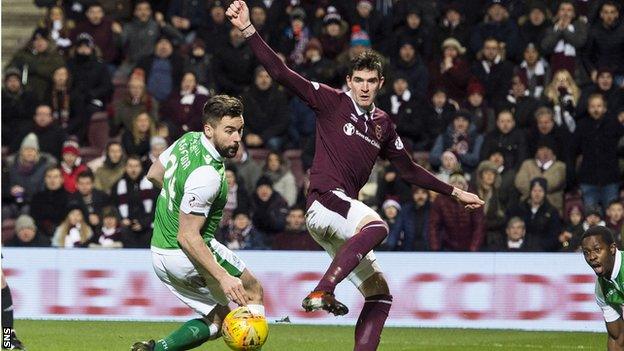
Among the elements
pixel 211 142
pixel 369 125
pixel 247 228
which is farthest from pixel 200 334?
pixel 247 228

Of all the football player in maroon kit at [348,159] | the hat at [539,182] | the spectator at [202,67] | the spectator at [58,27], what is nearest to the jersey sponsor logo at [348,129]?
the football player in maroon kit at [348,159]

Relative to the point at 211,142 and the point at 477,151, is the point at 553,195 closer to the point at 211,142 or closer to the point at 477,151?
the point at 477,151

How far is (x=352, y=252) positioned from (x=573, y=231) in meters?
8.12

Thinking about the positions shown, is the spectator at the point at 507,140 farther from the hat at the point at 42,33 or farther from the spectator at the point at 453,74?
the hat at the point at 42,33

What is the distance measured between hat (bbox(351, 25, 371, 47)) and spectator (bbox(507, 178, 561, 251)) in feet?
12.3

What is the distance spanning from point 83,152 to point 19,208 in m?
1.87

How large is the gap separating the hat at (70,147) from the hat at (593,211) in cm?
712

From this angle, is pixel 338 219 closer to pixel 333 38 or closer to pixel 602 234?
pixel 602 234

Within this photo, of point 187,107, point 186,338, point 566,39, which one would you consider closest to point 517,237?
point 566,39

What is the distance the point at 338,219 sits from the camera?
9297 mm

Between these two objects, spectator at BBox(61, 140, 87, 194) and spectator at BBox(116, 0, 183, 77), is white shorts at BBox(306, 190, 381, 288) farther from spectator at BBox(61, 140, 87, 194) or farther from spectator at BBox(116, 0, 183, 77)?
spectator at BBox(116, 0, 183, 77)

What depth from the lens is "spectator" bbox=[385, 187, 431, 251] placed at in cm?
1694

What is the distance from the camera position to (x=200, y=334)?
916 cm

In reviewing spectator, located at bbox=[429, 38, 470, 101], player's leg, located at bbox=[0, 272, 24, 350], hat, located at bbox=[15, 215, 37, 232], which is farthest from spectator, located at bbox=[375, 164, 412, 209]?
player's leg, located at bbox=[0, 272, 24, 350]
